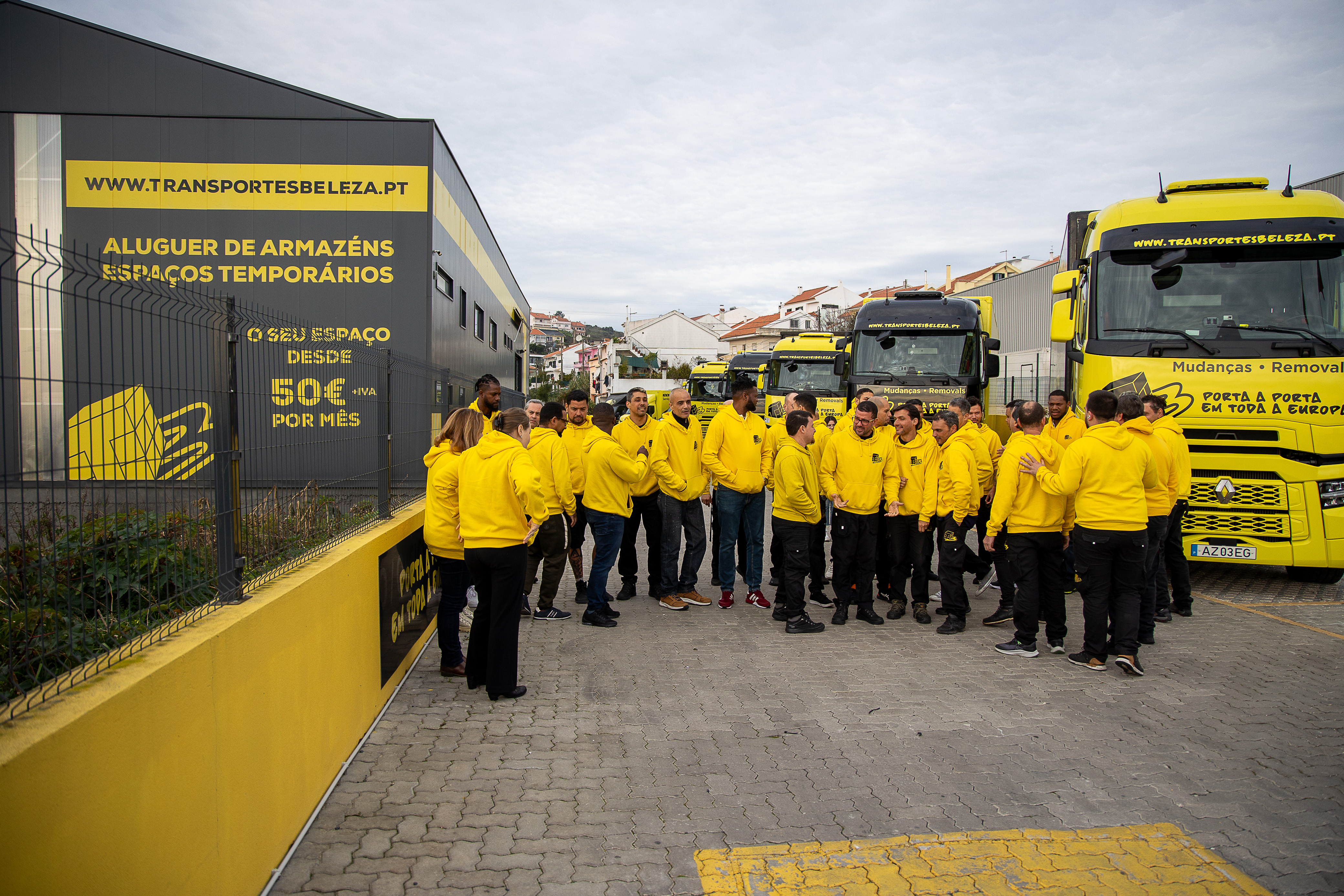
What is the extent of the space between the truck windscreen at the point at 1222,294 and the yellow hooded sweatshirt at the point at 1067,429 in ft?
3.11

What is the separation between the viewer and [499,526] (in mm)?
4523

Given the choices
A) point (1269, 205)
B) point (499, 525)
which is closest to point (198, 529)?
point (499, 525)

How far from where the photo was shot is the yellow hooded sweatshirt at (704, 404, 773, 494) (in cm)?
706

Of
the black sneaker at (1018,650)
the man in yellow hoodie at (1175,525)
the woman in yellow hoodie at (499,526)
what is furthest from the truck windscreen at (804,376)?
the woman in yellow hoodie at (499,526)

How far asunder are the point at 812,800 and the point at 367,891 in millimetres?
1890

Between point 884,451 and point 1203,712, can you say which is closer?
point 1203,712

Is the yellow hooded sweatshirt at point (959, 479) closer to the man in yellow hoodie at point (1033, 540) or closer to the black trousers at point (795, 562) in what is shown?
the man in yellow hoodie at point (1033, 540)

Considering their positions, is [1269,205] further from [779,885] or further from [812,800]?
[779,885]

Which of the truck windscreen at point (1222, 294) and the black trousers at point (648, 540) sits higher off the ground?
the truck windscreen at point (1222, 294)

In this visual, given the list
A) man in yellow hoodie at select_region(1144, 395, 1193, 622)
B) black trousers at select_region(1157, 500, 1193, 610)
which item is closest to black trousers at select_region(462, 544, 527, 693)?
man in yellow hoodie at select_region(1144, 395, 1193, 622)

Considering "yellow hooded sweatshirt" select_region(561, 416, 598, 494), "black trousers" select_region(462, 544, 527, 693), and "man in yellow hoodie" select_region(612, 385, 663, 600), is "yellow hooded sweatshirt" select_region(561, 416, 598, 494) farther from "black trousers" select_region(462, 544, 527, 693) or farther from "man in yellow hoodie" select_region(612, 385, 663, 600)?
"black trousers" select_region(462, 544, 527, 693)

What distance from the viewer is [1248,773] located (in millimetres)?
3811

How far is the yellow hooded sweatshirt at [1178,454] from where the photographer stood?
6316 millimetres

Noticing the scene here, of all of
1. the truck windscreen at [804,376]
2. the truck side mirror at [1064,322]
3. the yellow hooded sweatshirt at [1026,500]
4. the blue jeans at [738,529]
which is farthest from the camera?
the truck windscreen at [804,376]
